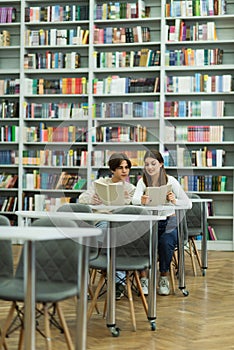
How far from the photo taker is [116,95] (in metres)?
8.98

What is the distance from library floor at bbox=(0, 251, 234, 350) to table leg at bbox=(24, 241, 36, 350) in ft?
2.79

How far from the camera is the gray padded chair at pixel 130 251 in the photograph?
14.9ft

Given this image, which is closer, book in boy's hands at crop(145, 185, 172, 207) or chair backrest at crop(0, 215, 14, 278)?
chair backrest at crop(0, 215, 14, 278)

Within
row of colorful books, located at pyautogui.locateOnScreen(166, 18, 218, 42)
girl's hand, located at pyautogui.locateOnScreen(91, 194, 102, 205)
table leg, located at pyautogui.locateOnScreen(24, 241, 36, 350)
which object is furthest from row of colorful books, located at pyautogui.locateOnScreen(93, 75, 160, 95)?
table leg, located at pyautogui.locateOnScreen(24, 241, 36, 350)

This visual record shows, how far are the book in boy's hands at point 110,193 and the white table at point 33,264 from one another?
5.34ft

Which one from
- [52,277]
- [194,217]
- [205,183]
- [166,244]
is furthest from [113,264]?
[205,183]

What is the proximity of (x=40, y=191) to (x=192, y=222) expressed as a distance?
2.83m

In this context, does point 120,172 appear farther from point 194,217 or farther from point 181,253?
point 194,217

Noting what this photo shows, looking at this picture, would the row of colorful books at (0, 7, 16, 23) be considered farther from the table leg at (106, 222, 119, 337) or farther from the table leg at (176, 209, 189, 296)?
the table leg at (106, 222, 119, 337)

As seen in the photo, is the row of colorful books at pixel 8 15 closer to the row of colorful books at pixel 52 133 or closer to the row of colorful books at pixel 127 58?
the row of colorful books at pixel 127 58

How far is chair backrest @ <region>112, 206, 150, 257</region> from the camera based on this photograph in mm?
4645

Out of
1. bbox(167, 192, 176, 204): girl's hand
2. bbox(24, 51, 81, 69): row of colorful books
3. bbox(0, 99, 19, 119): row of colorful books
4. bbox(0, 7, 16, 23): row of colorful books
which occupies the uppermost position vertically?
bbox(0, 7, 16, 23): row of colorful books

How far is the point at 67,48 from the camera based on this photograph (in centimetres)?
932

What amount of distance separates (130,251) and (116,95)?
4.48 m
